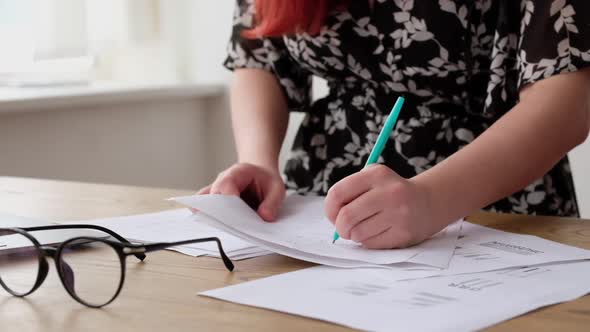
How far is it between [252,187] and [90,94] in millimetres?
1329

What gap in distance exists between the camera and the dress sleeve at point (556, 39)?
100 centimetres

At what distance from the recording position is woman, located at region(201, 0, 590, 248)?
86cm

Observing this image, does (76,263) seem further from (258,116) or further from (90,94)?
(90,94)

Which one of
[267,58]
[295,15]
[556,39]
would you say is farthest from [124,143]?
[556,39]

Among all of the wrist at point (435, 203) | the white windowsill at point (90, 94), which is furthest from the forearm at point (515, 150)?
the white windowsill at point (90, 94)

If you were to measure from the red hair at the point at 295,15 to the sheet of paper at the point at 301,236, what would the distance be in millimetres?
334

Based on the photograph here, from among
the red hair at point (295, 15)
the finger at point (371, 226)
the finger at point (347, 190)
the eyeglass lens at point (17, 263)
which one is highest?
the red hair at point (295, 15)

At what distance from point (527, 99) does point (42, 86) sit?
5.47 feet

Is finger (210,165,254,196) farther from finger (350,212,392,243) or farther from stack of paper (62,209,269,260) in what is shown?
finger (350,212,392,243)

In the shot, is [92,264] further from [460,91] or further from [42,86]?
[42,86]

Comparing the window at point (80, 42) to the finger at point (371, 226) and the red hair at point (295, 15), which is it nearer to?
the red hair at point (295, 15)

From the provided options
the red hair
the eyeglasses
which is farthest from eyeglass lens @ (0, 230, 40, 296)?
the red hair

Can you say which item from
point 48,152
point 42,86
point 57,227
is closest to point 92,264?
point 57,227

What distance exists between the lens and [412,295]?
2.10 ft
